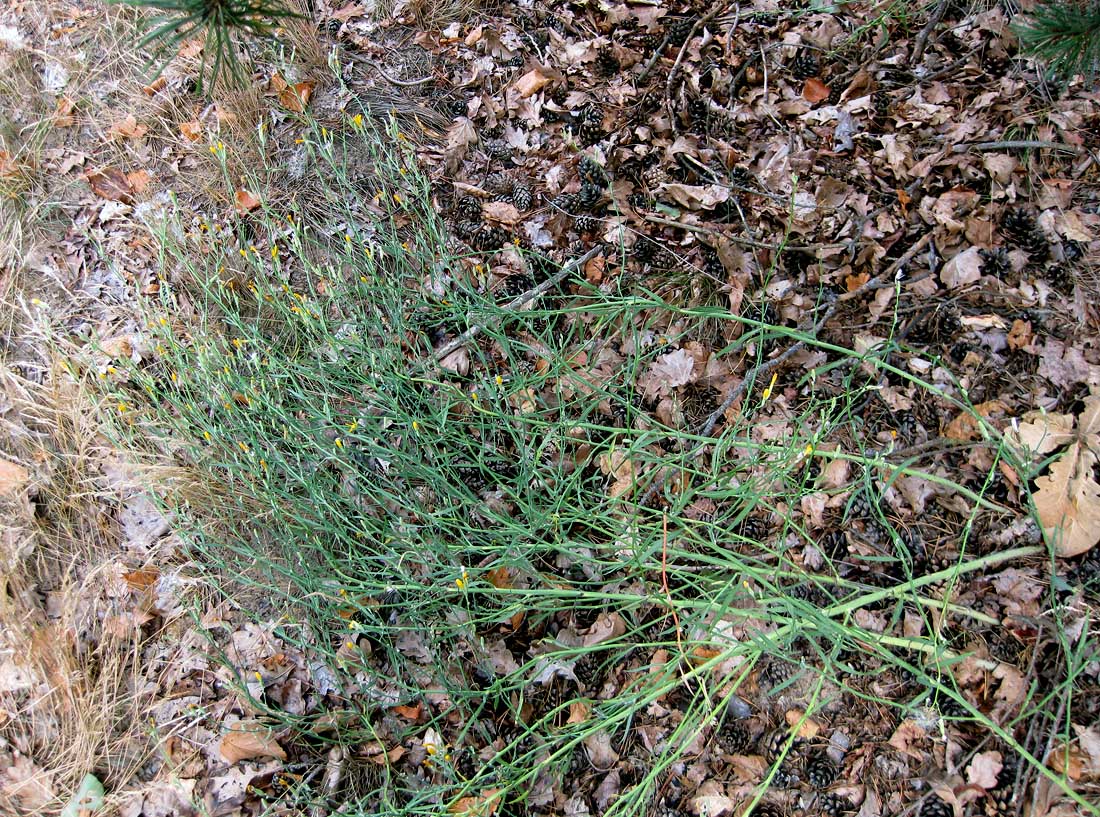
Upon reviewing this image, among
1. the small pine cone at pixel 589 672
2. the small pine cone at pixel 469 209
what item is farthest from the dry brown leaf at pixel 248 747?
the small pine cone at pixel 469 209

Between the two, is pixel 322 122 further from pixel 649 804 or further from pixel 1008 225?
pixel 649 804

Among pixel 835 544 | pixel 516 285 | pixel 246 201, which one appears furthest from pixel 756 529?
pixel 246 201

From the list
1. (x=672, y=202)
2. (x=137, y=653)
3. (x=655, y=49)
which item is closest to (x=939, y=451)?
(x=672, y=202)

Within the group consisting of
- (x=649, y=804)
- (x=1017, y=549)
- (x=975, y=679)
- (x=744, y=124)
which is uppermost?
(x=744, y=124)

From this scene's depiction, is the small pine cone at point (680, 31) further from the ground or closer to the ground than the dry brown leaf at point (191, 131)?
further from the ground

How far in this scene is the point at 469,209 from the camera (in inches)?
124

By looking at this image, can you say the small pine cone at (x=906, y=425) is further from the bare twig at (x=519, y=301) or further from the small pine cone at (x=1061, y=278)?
the bare twig at (x=519, y=301)

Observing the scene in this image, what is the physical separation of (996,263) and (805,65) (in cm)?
121

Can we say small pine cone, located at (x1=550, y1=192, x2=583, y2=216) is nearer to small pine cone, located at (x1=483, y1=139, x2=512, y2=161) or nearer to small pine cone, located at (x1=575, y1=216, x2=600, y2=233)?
small pine cone, located at (x1=575, y1=216, x2=600, y2=233)

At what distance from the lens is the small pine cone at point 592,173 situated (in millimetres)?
3049

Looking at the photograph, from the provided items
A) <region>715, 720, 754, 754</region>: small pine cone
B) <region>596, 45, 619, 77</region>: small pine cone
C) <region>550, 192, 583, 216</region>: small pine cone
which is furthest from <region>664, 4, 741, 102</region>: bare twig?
<region>715, 720, 754, 754</region>: small pine cone

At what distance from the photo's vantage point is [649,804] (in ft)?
6.98

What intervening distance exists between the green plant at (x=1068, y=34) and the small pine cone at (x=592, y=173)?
150 cm

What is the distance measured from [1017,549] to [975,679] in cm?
39
